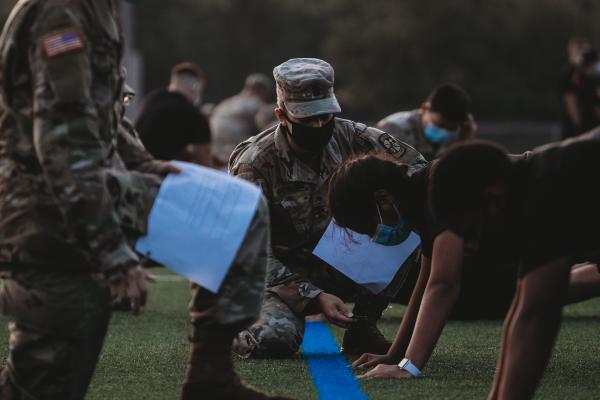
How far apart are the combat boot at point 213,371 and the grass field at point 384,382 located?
0.78 m

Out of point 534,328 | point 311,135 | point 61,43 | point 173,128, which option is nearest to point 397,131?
point 173,128

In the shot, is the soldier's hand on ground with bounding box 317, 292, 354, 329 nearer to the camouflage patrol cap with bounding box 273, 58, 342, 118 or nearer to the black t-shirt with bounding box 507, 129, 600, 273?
the camouflage patrol cap with bounding box 273, 58, 342, 118

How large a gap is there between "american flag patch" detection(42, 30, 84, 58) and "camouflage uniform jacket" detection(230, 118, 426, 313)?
2.60 m

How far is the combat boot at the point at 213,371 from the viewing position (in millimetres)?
4148

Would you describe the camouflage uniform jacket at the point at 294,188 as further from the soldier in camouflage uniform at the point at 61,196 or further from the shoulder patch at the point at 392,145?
the soldier in camouflage uniform at the point at 61,196

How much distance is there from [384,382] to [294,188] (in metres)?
1.58

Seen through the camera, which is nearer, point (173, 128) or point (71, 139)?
point (71, 139)

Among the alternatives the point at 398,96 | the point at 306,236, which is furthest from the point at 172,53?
the point at 306,236

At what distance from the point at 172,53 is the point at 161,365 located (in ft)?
194

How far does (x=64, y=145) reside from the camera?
373cm

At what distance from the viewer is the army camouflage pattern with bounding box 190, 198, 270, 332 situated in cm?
405

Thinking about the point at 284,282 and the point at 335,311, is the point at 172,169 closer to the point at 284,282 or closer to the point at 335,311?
the point at 335,311

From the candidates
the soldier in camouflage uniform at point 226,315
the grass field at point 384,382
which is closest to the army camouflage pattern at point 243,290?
the soldier in camouflage uniform at point 226,315

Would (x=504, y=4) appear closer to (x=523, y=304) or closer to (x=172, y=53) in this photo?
(x=172, y=53)
